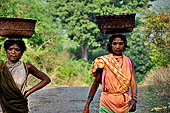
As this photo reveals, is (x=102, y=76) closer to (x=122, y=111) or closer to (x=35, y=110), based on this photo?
(x=122, y=111)

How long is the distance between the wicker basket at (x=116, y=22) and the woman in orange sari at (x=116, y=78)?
0.13 m

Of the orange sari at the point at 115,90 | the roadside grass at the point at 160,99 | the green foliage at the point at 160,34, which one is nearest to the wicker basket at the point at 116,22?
the orange sari at the point at 115,90

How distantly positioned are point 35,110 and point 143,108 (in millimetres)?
3107

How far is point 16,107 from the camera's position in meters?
4.01

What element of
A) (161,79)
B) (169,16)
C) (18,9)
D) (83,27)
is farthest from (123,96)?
(83,27)

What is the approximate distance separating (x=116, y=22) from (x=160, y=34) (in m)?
13.9

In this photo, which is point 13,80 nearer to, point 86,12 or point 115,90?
point 115,90

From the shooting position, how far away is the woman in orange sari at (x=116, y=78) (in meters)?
4.48

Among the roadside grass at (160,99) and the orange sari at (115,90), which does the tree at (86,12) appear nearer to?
the roadside grass at (160,99)

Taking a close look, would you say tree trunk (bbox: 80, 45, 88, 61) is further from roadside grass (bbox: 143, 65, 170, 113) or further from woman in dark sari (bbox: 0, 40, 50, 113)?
woman in dark sari (bbox: 0, 40, 50, 113)

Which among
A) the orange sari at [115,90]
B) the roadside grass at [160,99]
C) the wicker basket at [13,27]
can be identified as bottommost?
the roadside grass at [160,99]

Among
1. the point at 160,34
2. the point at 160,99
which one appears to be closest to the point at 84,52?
the point at 160,34

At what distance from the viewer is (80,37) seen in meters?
31.5

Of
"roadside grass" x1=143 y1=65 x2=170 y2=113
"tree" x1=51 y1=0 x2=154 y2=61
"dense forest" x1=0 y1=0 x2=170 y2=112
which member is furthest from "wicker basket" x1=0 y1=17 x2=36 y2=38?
"tree" x1=51 y1=0 x2=154 y2=61
